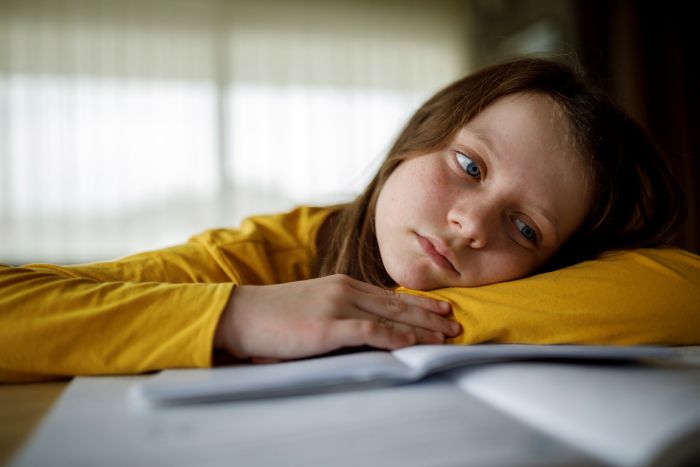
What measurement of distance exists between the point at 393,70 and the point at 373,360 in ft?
11.1

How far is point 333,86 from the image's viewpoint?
A: 3615mm

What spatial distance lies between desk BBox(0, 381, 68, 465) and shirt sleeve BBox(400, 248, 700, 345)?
1.32 feet

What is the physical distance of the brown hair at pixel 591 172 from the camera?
911mm

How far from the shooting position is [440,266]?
2.61ft

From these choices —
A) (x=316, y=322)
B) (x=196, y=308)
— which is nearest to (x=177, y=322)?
(x=196, y=308)

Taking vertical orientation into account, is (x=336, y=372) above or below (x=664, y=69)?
below

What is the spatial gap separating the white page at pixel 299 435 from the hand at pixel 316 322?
114 mm

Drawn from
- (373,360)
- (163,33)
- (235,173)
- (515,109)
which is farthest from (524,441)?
(163,33)

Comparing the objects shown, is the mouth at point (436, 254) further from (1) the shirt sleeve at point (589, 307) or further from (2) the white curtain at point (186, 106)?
(2) the white curtain at point (186, 106)

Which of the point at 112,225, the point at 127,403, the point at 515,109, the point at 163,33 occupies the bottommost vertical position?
the point at 112,225

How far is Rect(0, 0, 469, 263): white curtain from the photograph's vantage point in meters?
3.23

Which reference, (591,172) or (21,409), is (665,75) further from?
(21,409)

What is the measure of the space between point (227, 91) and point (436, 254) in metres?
2.96

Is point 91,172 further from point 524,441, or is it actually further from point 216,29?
point 524,441
